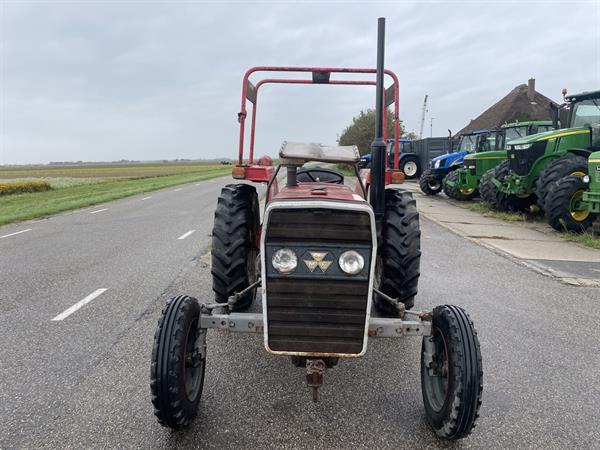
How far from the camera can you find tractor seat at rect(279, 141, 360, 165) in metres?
2.97

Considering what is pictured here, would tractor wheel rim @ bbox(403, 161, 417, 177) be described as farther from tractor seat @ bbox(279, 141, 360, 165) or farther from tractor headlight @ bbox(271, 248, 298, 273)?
tractor headlight @ bbox(271, 248, 298, 273)

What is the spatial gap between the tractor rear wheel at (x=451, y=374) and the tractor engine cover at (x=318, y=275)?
0.48 meters

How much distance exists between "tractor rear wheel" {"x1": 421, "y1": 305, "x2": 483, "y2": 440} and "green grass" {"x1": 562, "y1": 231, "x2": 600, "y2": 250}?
6.50 meters

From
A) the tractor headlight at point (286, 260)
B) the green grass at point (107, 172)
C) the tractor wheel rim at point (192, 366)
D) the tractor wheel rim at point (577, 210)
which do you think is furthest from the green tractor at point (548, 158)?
the green grass at point (107, 172)

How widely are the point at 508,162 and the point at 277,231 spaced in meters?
10.8

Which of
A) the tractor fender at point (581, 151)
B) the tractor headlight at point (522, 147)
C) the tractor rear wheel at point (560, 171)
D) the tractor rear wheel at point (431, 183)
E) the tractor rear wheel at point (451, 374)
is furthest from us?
the tractor rear wheel at point (431, 183)

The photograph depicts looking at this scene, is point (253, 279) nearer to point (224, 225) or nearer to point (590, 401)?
point (224, 225)

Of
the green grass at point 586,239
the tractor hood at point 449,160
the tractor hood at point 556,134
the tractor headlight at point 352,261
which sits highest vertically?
the tractor hood at point 556,134

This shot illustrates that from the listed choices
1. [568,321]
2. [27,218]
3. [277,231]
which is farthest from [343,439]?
[27,218]

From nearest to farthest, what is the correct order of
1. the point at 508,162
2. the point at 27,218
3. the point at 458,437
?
the point at 458,437 < the point at 508,162 < the point at 27,218

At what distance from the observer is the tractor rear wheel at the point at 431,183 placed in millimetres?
18328

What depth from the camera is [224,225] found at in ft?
11.4

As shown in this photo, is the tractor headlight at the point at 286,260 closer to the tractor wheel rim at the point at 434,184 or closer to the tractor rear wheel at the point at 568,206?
the tractor rear wheel at the point at 568,206

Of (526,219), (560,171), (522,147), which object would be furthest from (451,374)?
(526,219)
